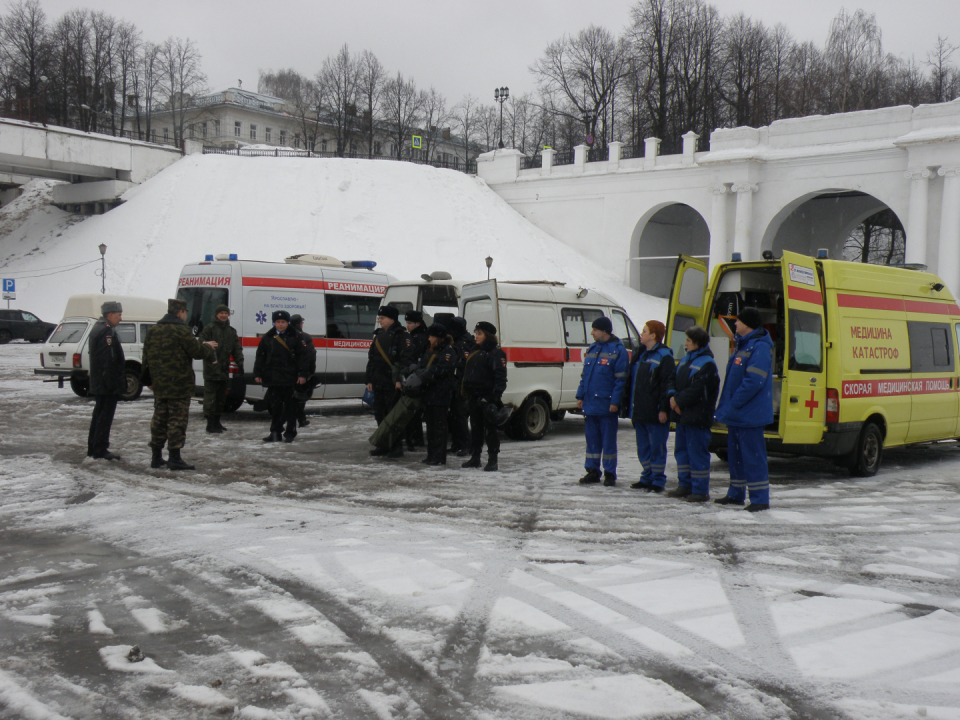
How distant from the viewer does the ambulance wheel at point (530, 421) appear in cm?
1200

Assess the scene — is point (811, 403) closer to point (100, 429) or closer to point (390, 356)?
point (390, 356)

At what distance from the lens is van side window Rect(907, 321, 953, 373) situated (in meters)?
10.2

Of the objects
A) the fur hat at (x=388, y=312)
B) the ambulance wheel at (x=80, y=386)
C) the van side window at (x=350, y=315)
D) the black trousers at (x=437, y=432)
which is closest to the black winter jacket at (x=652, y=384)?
the black trousers at (x=437, y=432)

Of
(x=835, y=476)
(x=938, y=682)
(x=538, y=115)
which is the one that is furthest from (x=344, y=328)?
(x=538, y=115)

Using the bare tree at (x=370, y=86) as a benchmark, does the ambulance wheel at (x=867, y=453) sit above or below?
below

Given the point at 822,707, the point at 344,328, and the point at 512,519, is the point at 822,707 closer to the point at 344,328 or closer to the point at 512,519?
the point at 512,519

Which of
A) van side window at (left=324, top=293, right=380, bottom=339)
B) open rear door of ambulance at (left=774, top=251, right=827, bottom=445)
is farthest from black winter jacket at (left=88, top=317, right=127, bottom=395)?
open rear door of ambulance at (left=774, top=251, right=827, bottom=445)

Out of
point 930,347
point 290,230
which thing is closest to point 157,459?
point 930,347

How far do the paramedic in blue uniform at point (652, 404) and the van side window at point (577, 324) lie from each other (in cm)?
395

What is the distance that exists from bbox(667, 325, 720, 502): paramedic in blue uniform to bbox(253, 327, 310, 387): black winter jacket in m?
5.34

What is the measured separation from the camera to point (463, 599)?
4816mm

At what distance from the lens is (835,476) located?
950cm

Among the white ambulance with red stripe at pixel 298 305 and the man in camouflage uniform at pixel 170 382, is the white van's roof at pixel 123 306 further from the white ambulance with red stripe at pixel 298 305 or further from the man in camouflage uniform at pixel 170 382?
the man in camouflage uniform at pixel 170 382

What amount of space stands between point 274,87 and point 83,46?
4310cm
